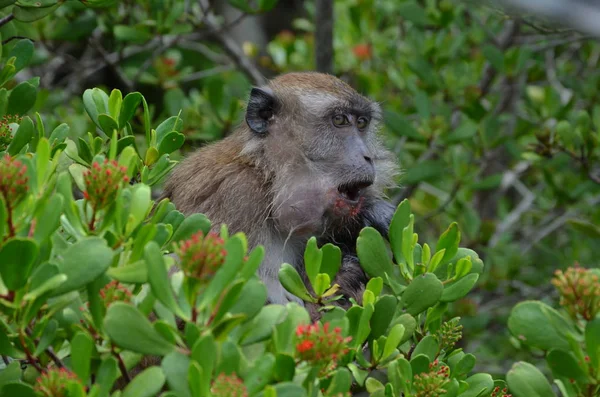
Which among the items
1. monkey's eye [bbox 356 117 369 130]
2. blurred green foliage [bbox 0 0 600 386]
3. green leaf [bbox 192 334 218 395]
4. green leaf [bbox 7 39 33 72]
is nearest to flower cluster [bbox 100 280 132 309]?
green leaf [bbox 192 334 218 395]

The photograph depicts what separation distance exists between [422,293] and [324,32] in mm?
3831

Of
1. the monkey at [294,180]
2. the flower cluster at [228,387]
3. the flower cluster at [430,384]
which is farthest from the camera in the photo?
the monkey at [294,180]

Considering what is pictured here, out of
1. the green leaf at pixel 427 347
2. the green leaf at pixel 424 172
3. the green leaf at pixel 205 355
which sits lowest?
the green leaf at pixel 424 172

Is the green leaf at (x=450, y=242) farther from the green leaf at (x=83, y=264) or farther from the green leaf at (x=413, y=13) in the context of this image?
the green leaf at (x=413, y=13)

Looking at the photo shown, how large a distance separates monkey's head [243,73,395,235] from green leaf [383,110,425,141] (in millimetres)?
614

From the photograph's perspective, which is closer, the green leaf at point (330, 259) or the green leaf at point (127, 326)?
the green leaf at point (127, 326)

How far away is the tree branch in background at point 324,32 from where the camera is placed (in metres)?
6.12

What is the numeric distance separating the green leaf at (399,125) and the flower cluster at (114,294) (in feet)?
12.2

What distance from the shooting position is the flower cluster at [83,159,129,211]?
2117 mm

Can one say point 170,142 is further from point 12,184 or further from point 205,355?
point 205,355

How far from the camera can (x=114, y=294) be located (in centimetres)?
208

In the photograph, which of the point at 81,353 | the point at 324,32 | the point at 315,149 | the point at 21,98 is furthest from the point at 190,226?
the point at 324,32

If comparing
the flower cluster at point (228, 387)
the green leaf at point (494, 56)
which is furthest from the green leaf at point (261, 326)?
the green leaf at point (494, 56)

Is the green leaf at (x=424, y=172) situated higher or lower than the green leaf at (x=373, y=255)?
lower
